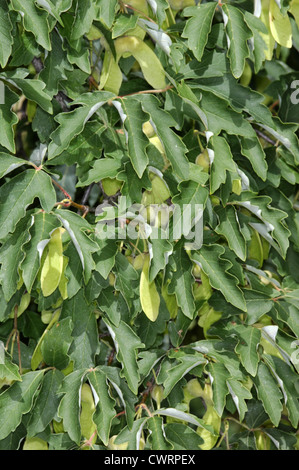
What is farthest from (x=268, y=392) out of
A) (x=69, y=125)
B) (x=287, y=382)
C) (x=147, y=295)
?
(x=69, y=125)

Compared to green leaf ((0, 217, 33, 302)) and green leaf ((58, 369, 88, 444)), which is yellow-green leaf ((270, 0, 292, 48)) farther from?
green leaf ((58, 369, 88, 444))

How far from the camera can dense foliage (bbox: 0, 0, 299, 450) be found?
130 cm

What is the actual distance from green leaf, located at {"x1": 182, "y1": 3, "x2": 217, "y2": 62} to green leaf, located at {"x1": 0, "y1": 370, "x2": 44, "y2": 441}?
29.7 inches

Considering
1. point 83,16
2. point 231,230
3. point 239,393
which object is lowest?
point 239,393

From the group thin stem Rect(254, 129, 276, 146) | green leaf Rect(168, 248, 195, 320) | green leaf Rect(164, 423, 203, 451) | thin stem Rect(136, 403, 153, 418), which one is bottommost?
green leaf Rect(164, 423, 203, 451)

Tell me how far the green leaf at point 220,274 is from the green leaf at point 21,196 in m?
0.34

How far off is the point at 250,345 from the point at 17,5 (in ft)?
2.82

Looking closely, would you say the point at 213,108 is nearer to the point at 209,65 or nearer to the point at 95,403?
the point at 209,65

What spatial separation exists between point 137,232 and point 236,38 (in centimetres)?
44

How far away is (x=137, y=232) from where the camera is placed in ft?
4.49

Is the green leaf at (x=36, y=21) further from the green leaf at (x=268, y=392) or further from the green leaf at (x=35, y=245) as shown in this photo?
the green leaf at (x=268, y=392)

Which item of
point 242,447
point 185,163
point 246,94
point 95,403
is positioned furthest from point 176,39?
point 242,447

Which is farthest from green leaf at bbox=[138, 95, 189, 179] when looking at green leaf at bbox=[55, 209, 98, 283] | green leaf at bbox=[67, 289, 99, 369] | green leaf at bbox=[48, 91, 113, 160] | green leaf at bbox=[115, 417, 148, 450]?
green leaf at bbox=[115, 417, 148, 450]

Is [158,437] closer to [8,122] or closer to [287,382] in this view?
[287,382]
